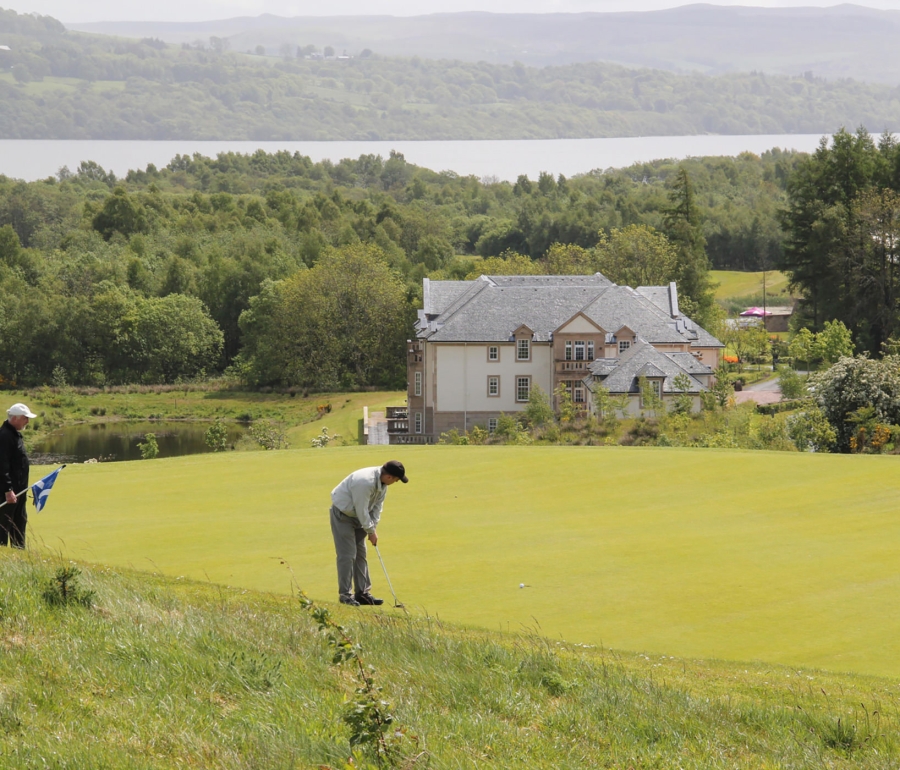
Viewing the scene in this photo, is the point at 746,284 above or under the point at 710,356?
above

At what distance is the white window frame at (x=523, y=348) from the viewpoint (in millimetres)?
54156

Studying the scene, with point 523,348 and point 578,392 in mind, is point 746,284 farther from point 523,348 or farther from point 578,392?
point 523,348

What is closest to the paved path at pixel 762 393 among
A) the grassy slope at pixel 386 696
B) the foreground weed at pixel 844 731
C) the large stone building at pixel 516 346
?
the large stone building at pixel 516 346

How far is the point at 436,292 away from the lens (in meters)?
58.5

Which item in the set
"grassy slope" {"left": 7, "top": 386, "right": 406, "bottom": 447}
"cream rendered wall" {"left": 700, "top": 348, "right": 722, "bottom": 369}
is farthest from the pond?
"cream rendered wall" {"left": 700, "top": 348, "right": 722, "bottom": 369}

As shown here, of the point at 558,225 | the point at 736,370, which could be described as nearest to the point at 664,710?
the point at 736,370

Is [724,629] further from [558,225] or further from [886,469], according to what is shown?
[558,225]

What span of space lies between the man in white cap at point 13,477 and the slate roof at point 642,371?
1432 inches

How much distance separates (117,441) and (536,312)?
27.1 metres

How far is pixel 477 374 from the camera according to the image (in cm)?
5444

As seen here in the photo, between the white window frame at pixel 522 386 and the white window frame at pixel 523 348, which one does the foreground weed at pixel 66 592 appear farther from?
the white window frame at pixel 522 386

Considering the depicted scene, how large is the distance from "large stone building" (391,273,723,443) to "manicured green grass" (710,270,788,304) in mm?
64308

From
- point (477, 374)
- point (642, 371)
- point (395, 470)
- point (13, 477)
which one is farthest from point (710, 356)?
point (395, 470)

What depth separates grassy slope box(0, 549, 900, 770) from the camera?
5652 mm
